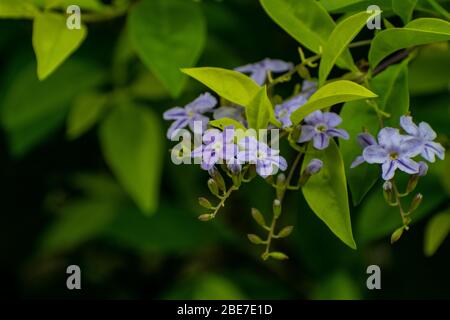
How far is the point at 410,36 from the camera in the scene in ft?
2.92

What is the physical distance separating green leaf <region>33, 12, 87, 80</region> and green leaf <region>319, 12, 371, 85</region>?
35 centimetres

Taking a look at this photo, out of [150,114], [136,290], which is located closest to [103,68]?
[150,114]

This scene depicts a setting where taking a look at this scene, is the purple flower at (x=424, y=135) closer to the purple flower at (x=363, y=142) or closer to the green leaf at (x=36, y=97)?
the purple flower at (x=363, y=142)

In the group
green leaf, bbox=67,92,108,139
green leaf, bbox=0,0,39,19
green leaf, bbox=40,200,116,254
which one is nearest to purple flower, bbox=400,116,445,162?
green leaf, bbox=0,0,39,19

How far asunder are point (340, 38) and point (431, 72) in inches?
20.7

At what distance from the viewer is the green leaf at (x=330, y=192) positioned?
908 millimetres

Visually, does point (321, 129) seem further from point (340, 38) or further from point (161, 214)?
point (161, 214)

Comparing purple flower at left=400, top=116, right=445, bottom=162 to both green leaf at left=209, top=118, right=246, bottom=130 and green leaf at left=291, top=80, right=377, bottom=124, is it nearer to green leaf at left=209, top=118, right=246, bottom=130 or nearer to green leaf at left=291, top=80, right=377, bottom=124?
green leaf at left=291, top=80, right=377, bottom=124

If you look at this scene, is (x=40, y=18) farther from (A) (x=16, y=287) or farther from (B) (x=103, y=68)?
(A) (x=16, y=287)

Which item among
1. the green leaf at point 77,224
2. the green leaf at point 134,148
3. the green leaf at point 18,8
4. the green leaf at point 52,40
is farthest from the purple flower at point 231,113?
the green leaf at point 77,224

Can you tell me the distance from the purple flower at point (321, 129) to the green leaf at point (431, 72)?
0.51 m

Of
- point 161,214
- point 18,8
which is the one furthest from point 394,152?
point 161,214

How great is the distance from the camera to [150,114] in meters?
1.50

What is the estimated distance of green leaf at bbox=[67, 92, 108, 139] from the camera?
4.74ft
